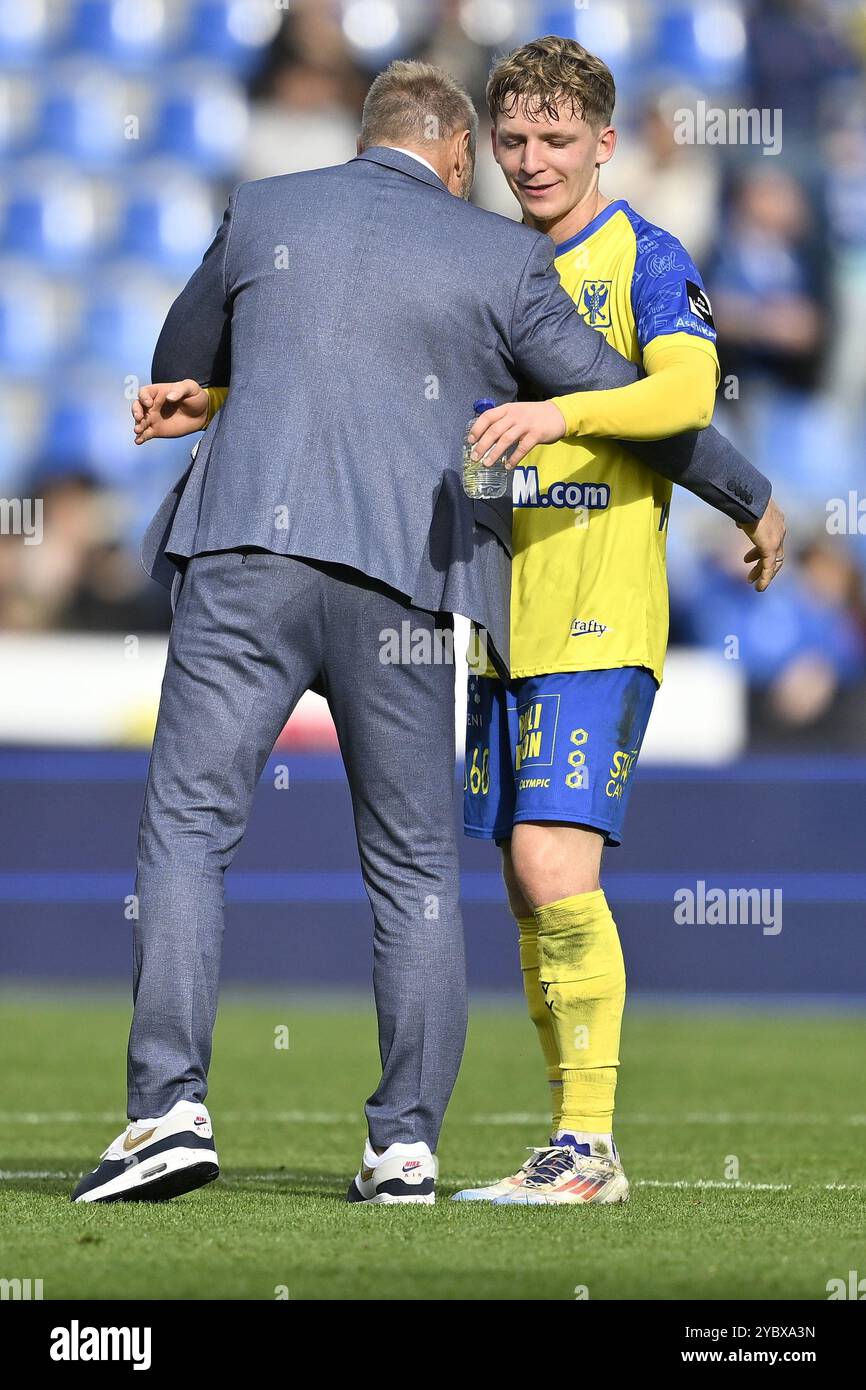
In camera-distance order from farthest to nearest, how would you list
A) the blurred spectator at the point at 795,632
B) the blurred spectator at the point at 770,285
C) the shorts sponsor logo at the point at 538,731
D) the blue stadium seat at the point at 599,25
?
the blue stadium seat at the point at 599,25 → the blurred spectator at the point at 770,285 → the blurred spectator at the point at 795,632 → the shorts sponsor logo at the point at 538,731

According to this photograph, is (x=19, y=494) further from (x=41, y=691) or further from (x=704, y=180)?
(x=704, y=180)

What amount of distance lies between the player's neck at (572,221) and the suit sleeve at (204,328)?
54 cm

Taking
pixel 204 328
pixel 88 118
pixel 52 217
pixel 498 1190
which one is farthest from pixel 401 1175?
pixel 88 118

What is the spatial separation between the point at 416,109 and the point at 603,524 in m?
0.68

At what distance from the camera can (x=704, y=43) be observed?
11.2 m

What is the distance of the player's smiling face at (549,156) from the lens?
298cm

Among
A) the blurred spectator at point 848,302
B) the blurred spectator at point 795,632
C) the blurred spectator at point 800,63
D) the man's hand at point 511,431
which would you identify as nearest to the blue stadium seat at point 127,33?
the blurred spectator at point 800,63

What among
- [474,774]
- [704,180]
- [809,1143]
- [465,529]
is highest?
[704,180]

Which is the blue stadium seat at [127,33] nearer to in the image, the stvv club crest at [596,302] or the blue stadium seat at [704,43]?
the blue stadium seat at [704,43]

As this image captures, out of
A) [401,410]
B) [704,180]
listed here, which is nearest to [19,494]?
[704,180]

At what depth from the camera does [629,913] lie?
792 cm

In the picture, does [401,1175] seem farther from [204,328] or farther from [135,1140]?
[204,328]

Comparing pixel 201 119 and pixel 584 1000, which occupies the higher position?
pixel 201 119
